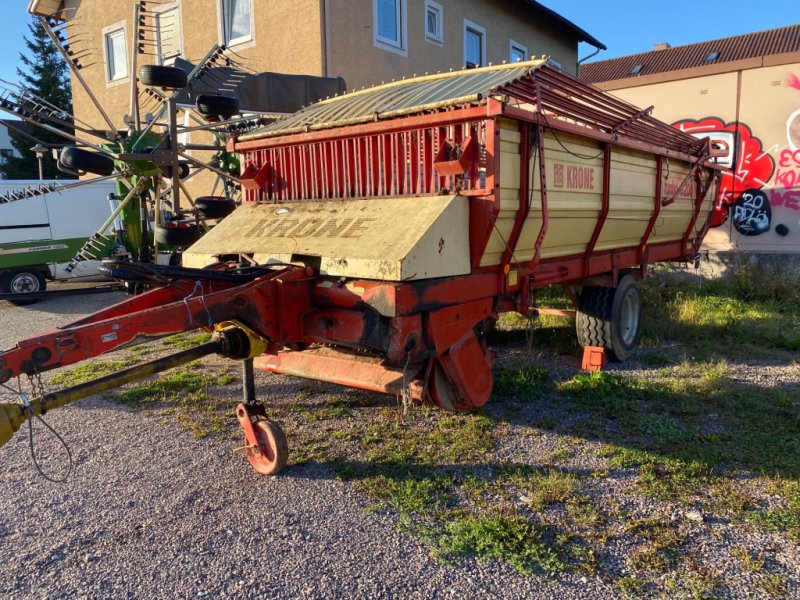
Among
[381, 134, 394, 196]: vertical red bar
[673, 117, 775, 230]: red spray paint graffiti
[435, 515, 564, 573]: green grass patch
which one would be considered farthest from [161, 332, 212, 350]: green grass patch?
[673, 117, 775, 230]: red spray paint graffiti

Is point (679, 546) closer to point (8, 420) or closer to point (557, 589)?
point (557, 589)

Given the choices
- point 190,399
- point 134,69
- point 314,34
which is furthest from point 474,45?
point 190,399

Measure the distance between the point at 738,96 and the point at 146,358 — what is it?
10133 mm

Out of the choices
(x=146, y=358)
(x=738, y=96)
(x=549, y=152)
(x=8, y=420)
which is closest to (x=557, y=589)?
(x=8, y=420)

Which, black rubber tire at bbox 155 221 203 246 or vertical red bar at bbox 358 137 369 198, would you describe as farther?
black rubber tire at bbox 155 221 203 246

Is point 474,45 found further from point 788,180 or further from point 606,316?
point 606,316

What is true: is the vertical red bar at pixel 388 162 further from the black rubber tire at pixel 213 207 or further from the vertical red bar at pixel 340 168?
the black rubber tire at pixel 213 207

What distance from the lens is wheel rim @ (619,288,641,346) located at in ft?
22.1

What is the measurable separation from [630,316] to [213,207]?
4.47 meters

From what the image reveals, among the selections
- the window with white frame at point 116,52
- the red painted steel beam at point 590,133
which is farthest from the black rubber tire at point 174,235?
the window with white frame at point 116,52

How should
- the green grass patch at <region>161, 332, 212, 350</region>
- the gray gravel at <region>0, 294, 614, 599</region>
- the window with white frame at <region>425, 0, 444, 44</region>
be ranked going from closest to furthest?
the gray gravel at <region>0, 294, 614, 599</region> → the green grass patch at <region>161, 332, 212, 350</region> → the window with white frame at <region>425, 0, 444, 44</region>

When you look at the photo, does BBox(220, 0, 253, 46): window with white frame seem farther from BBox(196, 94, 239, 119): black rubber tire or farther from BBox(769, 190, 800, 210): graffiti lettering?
BBox(769, 190, 800, 210): graffiti lettering

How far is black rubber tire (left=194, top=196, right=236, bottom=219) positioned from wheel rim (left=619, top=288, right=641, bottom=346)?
4066 millimetres

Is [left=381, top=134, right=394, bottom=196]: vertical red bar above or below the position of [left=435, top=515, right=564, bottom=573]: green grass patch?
above
